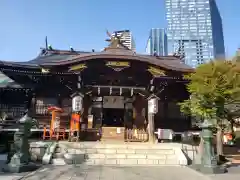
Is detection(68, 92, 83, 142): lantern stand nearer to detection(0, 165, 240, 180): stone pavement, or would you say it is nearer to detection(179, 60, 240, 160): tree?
detection(0, 165, 240, 180): stone pavement

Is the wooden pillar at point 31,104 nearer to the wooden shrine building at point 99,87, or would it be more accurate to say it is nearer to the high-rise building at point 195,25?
the wooden shrine building at point 99,87

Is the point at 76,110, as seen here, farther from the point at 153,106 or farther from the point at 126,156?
the point at 153,106

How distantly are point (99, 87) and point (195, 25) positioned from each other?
14739cm

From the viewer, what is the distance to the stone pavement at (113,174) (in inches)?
354

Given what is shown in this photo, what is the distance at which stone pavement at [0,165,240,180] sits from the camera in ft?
29.5

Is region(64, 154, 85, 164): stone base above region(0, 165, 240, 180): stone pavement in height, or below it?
above

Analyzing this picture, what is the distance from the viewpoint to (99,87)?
1694cm

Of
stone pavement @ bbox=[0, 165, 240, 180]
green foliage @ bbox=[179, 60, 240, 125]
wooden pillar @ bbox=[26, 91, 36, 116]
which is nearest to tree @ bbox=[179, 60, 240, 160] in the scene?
green foliage @ bbox=[179, 60, 240, 125]

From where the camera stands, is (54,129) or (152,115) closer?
(54,129)

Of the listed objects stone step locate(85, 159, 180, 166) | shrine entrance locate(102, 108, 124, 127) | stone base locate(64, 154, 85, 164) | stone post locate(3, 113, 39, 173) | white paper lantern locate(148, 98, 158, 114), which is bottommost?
stone step locate(85, 159, 180, 166)

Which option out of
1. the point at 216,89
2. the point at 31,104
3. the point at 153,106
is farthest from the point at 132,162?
the point at 31,104

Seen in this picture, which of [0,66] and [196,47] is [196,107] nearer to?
[0,66]

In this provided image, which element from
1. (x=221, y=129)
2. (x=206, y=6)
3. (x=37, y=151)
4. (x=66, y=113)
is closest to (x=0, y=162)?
(x=37, y=151)

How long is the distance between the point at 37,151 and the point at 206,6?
16472 cm
